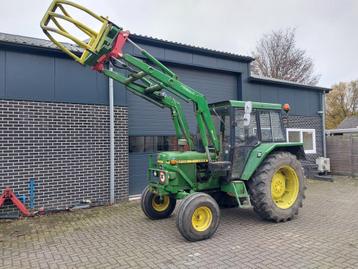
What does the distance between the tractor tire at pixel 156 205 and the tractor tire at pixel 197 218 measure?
1420mm

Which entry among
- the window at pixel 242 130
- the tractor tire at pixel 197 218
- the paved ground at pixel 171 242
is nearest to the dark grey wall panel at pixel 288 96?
the window at pixel 242 130

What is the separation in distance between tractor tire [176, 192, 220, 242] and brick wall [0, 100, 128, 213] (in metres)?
3.48

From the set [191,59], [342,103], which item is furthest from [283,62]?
[191,59]

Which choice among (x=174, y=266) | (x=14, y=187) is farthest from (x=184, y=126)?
(x=14, y=187)

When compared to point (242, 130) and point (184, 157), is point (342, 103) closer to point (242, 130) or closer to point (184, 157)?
point (242, 130)

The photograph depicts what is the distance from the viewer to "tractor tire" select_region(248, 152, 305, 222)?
5.57m

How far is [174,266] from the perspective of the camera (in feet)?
13.0

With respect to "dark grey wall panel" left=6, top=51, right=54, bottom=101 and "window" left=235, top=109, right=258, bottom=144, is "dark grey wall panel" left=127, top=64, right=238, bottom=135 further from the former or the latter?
"window" left=235, top=109, right=258, bottom=144

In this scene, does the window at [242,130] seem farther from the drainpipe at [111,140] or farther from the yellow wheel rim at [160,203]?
the drainpipe at [111,140]

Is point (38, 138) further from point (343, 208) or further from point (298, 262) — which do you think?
point (343, 208)

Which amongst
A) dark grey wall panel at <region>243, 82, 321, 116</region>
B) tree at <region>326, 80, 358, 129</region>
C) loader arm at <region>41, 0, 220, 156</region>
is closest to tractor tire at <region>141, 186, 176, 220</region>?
loader arm at <region>41, 0, 220, 156</region>

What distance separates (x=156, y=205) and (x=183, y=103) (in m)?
4.32

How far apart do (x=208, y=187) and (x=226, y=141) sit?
0.99 m

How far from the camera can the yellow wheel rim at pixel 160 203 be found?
628 cm
